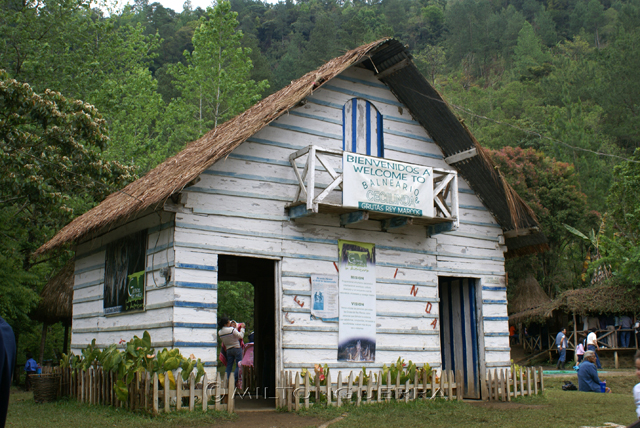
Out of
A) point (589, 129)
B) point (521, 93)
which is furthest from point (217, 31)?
point (521, 93)

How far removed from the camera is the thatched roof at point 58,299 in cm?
1590

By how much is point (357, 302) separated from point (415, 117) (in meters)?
4.00

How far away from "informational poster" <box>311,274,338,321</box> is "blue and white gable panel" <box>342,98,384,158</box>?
2515 millimetres

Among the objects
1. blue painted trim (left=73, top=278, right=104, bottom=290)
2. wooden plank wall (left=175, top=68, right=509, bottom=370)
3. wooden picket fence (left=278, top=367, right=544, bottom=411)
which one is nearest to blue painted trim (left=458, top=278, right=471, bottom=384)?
wooden plank wall (left=175, top=68, right=509, bottom=370)

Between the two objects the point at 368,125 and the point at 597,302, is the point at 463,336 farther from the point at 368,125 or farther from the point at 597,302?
the point at 597,302

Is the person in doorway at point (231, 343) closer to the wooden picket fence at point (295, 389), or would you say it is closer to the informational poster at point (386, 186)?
the wooden picket fence at point (295, 389)

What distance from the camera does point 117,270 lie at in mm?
11109

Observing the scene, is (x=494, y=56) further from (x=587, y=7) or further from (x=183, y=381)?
(x=183, y=381)

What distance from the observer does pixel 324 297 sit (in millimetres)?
10383

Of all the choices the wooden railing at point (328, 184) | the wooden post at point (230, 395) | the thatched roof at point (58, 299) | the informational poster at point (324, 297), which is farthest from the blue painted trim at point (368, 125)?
the thatched roof at point (58, 299)

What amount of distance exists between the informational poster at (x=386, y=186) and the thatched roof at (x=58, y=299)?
8.94 meters

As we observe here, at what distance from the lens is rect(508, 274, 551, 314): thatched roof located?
31.0 meters

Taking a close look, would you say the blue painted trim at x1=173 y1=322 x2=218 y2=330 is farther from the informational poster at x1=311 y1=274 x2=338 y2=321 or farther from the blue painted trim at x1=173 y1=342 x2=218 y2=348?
the informational poster at x1=311 y1=274 x2=338 y2=321

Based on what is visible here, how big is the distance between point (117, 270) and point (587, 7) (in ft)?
255
